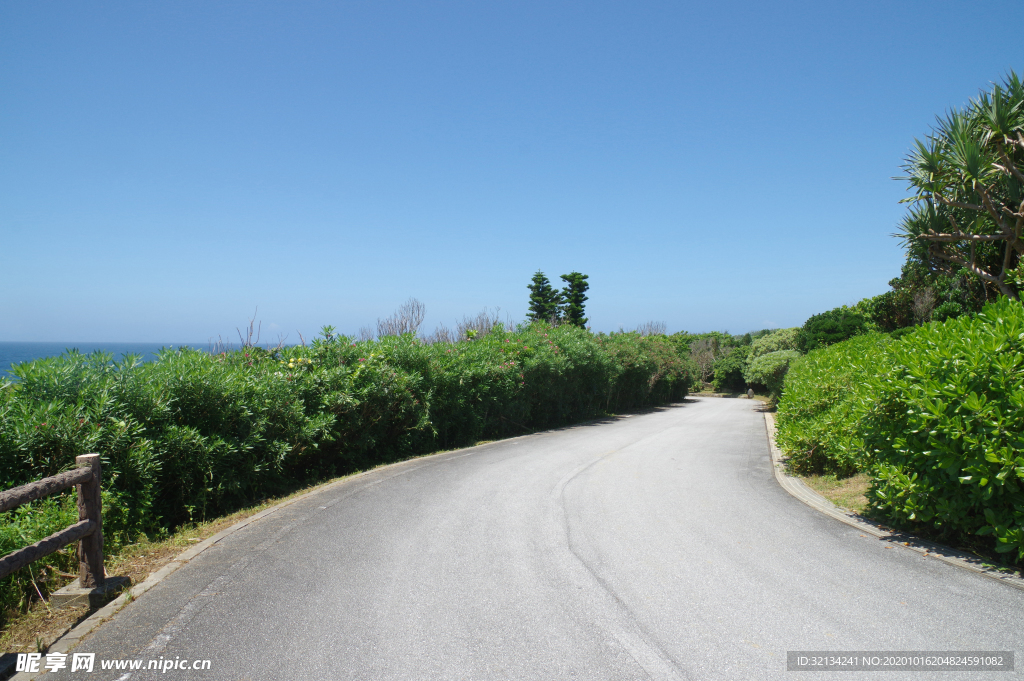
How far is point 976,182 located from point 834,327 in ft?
60.6

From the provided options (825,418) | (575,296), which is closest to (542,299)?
(575,296)

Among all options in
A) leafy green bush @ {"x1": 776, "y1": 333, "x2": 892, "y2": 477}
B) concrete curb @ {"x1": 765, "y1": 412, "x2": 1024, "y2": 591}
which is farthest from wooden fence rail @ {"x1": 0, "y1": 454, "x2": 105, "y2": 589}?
leafy green bush @ {"x1": 776, "y1": 333, "x2": 892, "y2": 477}

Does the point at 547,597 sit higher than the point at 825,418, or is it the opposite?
the point at 825,418

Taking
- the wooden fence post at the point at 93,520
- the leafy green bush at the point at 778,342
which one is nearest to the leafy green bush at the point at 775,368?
the leafy green bush at the point at 778,342

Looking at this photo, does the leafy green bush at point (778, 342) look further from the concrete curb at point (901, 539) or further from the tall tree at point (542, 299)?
the concrete curb at point (901, 539)

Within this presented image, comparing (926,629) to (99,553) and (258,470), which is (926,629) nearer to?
(99,553)

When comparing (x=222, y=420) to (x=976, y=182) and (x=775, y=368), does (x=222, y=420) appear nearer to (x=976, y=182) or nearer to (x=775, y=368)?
(x=976, y=182)

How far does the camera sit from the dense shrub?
146ft

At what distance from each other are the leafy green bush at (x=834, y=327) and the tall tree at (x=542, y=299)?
2312 cm

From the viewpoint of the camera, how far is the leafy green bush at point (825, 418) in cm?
871

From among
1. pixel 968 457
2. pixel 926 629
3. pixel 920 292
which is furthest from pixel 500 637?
pixel 920 292

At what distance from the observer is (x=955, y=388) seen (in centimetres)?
514

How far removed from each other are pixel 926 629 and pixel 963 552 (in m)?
2.13

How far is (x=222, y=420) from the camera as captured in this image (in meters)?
7.30
